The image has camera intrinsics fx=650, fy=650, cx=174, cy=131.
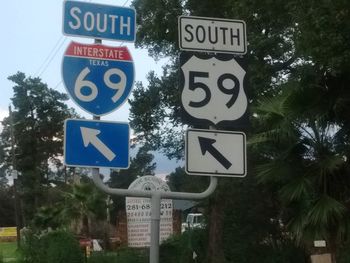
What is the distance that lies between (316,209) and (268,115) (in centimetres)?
209

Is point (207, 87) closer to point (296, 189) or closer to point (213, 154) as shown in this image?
point (213, 154)

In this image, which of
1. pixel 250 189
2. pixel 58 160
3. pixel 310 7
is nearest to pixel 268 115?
pixel 310 7

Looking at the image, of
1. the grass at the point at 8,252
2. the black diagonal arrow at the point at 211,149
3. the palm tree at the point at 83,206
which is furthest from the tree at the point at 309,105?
the palm tree at the point at 83,206

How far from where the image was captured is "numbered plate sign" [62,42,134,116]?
398 centimetres

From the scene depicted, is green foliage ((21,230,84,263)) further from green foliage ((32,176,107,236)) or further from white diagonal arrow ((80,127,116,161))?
white diagonal arrow ((80,127,116,161))

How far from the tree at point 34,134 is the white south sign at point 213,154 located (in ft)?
201

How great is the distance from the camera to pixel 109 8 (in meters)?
4.15

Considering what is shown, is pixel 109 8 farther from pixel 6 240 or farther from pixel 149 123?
pixel 6 240

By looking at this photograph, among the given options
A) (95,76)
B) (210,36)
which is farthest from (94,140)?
(210,36)

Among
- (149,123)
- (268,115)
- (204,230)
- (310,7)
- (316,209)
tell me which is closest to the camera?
(310,7)

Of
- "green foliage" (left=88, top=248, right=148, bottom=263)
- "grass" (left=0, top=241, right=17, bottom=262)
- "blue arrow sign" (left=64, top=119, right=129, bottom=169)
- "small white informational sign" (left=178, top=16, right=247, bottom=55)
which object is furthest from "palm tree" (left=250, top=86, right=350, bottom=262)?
"grass" (left=0, top=241, right=17, bottom=262)

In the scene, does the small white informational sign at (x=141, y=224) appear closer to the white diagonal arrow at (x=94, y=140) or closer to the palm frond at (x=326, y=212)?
the palm frond at (x=326, y=212)

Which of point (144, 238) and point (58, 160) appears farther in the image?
point (58, 160)

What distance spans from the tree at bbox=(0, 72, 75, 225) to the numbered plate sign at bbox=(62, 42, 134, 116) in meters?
61.1
